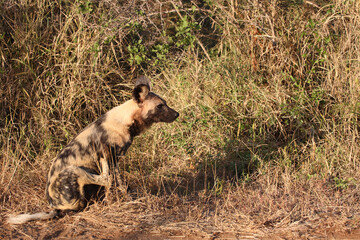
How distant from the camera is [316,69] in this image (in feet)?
19.1

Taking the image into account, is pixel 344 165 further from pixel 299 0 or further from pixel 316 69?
pixel 299 0

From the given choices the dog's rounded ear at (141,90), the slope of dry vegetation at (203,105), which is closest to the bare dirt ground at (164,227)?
the slope of dry vegetation at (203,105)

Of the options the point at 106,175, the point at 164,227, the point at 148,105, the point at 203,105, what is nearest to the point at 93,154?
the point at 106,175

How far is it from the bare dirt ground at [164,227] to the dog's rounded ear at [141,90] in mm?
1079

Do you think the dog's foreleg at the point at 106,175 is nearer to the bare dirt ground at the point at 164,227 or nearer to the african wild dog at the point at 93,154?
the african wild dog at the point at 93,154

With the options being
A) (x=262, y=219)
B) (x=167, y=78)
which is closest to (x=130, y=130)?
(x=262, y=219)

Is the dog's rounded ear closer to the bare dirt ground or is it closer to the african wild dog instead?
the african wild dog

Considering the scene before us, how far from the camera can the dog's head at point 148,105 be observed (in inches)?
Result: 166

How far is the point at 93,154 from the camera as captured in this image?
3.95m

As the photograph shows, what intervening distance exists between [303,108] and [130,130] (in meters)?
2.30

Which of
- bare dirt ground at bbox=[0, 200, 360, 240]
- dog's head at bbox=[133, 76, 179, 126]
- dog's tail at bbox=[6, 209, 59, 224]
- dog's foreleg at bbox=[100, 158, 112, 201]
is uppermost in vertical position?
dog's head at bbox=[133, 76, 179, 126]

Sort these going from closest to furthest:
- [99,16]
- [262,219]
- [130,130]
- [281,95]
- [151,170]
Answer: [262,219], [130,130], [151,170], [281,95], [99,16]

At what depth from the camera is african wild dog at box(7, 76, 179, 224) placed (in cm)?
378

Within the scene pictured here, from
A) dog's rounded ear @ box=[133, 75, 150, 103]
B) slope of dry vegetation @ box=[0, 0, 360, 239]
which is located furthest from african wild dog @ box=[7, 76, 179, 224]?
slope of dry vegetation @ box=[0, 0, 360, 239]
